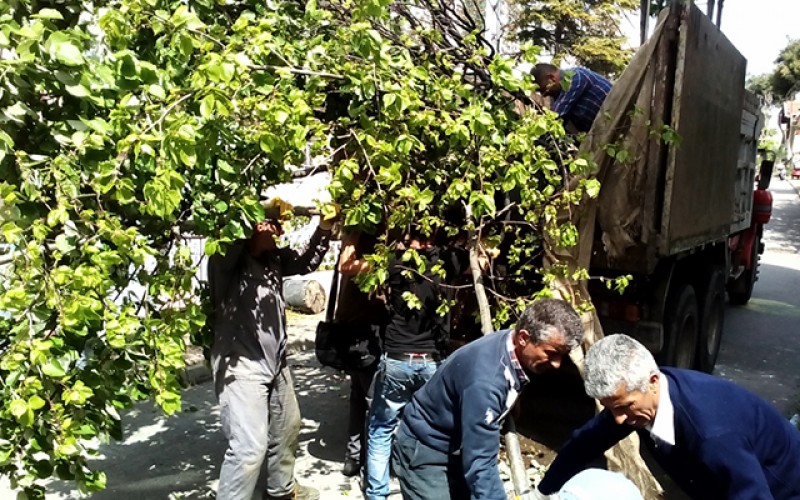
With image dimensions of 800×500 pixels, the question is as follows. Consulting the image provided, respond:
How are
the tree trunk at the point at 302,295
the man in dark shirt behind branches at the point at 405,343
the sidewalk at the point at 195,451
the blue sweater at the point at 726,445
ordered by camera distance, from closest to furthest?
the blue sweater at the point at 726,445
the man in dark shirt behind branches at the point at 405,343
the sidewalk at the point at 195,451
the tree trunk at the point at 302,295

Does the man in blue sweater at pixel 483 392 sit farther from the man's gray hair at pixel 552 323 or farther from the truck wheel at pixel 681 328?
the truck wheel at pixel 681 328

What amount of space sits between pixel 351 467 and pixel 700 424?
9.86ft

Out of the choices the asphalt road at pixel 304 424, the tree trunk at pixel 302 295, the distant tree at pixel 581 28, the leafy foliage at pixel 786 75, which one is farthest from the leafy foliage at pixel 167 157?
the leafy foliage at pixel 786 75

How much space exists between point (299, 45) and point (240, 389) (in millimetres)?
1777

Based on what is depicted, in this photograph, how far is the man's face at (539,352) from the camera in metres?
2.53

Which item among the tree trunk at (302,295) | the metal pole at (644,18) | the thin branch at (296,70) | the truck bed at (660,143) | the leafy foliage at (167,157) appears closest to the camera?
the leafy foliage at (167,157)

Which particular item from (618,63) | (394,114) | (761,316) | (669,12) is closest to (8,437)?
(394,114)

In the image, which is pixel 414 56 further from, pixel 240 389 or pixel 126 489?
pixel 126 489

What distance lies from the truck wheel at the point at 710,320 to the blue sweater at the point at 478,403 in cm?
402

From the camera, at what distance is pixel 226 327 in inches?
144

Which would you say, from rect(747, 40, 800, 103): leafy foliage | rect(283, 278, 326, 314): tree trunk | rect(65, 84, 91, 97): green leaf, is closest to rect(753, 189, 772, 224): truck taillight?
rect(283, 278, 326, 314): tree trunk

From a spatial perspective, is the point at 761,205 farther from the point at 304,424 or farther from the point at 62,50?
the point at 62,50

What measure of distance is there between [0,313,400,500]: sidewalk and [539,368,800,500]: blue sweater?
8.56 feet

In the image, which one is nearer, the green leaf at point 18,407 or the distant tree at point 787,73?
the green leaf at point 18,407
